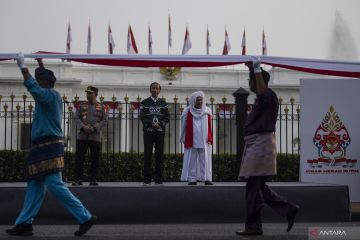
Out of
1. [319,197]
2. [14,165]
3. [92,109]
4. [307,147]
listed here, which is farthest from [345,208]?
[14,165]

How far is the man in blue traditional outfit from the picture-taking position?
6.79 meters

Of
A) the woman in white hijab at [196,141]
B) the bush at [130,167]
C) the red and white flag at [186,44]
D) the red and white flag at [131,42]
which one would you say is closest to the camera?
the woman in white hijab at [196,141]

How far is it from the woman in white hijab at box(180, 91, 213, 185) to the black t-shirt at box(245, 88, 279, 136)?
3589 millimetres

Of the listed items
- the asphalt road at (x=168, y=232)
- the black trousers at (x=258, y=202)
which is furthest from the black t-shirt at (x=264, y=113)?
the asphalt road at (x=168, y=232)

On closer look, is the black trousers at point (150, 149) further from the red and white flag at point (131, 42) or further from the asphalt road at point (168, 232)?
the red and white flag at point (131, 42)

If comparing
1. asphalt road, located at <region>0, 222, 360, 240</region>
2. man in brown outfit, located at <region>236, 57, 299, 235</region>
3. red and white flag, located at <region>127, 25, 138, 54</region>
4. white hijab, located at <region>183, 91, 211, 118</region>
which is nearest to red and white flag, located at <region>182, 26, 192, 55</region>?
red and white flag, located at <region>127, 25, 138, 54</region>

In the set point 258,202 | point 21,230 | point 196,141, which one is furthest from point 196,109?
point 21,230

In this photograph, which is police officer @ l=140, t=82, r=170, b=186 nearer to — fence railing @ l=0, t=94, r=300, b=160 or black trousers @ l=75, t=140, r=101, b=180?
black trousers @ l=75, t=140, r=101, b=180

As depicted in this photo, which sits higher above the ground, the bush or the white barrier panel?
the white barrier panel

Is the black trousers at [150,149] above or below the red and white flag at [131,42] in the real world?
below

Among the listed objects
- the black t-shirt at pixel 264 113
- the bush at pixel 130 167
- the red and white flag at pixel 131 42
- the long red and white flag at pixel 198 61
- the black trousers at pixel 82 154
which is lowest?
the bush at pixel 130 167

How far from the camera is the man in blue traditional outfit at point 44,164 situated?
22.3 feet

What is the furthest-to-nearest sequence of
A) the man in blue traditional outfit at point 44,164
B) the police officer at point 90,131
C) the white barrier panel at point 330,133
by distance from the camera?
the white barrier panel at point 330,133 < the police officer at point 90,131 < the man in blue traditional outfit at point 44,164

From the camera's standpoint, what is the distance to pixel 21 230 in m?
6.91
